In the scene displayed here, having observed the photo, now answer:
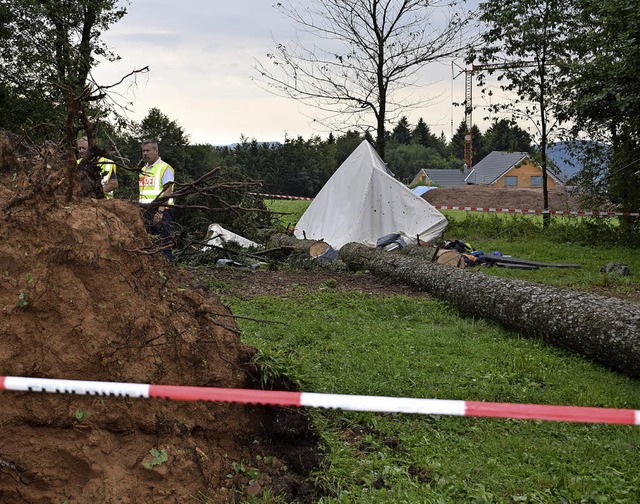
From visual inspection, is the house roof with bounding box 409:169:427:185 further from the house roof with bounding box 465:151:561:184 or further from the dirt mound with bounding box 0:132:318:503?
the dirt mound with bounding box 0:132:318:503

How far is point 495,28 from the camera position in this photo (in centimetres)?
1897

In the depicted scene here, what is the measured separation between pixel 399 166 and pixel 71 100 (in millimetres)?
77231

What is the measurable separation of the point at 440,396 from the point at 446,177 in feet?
222

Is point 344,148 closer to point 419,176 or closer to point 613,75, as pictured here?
point 419,176

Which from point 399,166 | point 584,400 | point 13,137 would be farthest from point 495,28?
point 399,166

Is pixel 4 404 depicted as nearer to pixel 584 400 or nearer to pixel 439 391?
pixel 439 391

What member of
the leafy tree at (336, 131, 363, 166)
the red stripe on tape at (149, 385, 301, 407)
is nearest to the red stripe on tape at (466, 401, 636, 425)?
the red stripe on tape at (149, 385, 301, 407)

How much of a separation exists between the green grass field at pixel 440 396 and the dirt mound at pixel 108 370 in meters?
0.36

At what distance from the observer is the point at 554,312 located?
6859 mm

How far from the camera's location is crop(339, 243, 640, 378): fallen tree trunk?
19.7 ft

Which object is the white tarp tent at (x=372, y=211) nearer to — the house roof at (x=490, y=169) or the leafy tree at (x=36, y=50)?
the leafy tree at (x=36, y=50)

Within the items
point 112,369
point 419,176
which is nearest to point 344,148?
point 419,176

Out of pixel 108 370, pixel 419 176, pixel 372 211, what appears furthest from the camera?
pixel 419 176

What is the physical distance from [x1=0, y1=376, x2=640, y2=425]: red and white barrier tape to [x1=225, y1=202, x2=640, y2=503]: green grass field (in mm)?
986
